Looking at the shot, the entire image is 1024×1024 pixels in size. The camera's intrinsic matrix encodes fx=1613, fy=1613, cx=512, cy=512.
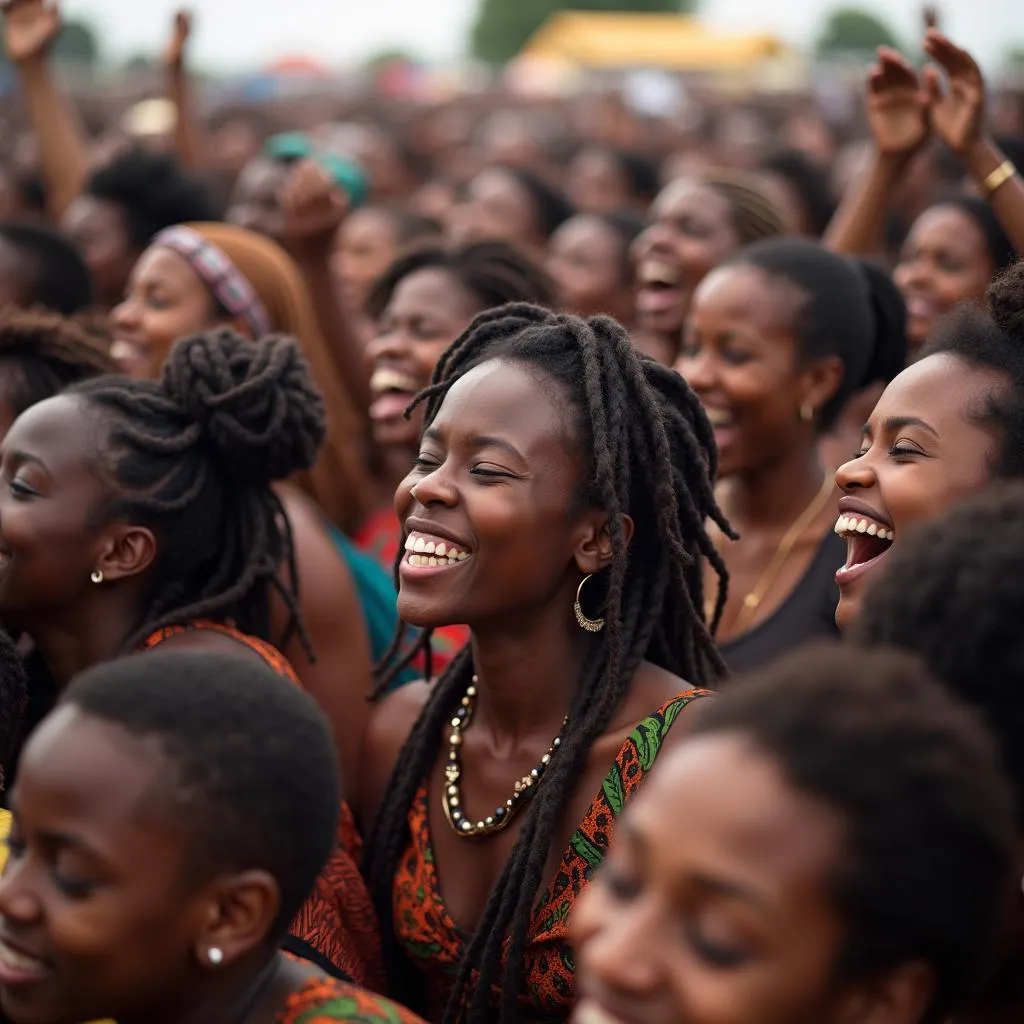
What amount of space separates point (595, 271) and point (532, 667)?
4638mm

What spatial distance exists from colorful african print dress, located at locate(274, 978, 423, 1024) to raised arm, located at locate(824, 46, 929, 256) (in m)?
3.64

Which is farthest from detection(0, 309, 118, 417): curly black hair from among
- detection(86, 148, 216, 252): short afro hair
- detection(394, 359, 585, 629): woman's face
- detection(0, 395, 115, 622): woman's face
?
detection(86, 148, 216, 252): short afro hair

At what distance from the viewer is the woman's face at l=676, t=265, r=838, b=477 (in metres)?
4.93

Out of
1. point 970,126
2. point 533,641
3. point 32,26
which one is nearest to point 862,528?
point 533,641

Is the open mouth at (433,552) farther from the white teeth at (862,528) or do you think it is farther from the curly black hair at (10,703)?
the curly black hair at (10,703)

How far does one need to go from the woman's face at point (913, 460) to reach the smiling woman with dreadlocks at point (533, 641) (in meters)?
0.39

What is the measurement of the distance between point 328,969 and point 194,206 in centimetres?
554

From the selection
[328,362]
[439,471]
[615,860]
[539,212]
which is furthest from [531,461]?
[539,212]

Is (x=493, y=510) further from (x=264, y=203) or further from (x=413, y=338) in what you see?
(x=264, y=203)

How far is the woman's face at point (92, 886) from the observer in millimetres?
2299

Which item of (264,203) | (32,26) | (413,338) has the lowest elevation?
(413,338)

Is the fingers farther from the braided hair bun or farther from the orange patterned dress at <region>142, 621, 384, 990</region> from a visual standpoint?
the orange patterned dress at <region>142, 621, 384, 990</region>

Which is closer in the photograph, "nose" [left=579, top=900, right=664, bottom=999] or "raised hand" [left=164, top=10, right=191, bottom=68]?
"nose" [left=579, top=900, right=664, bottom=999]

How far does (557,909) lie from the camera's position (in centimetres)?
310
